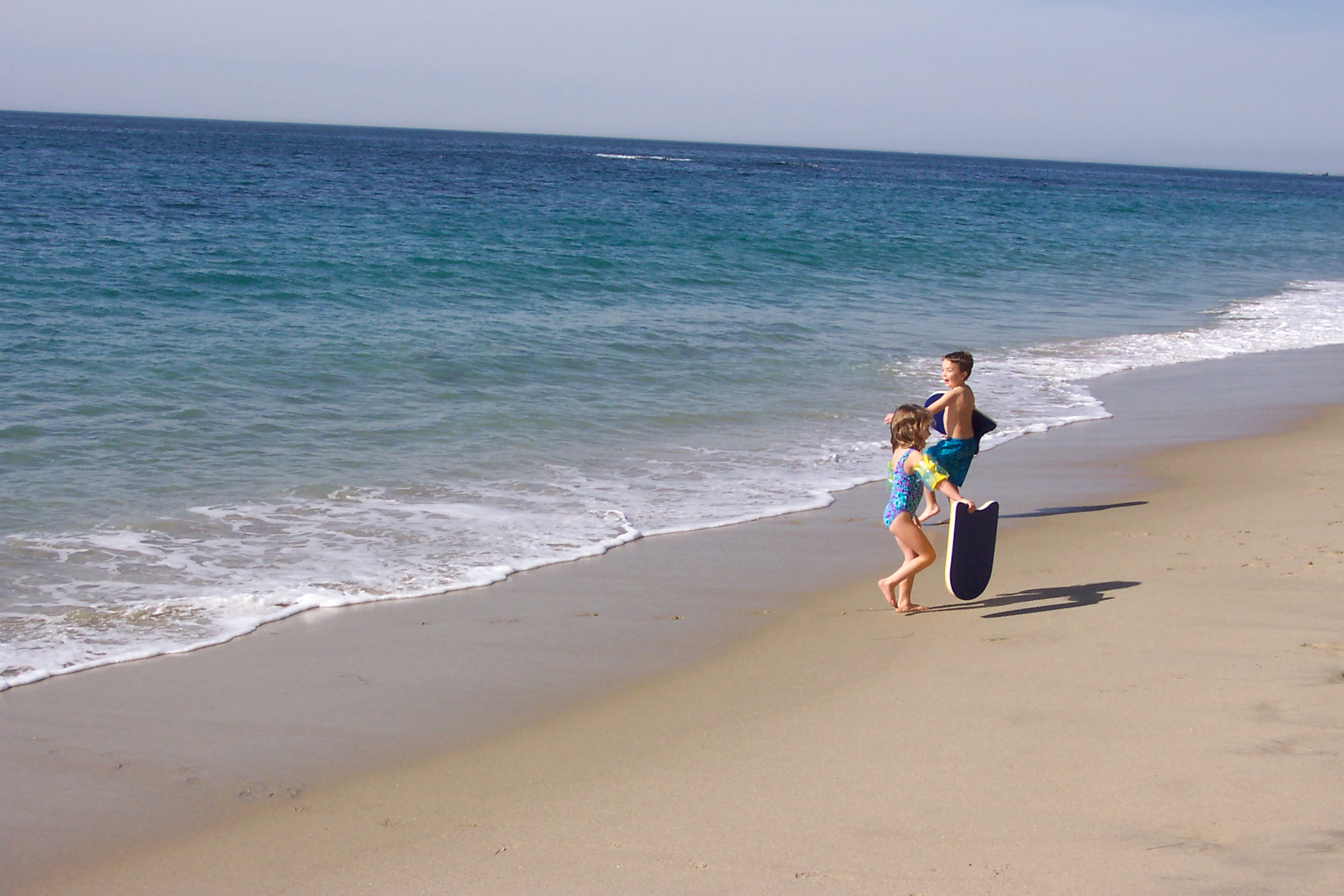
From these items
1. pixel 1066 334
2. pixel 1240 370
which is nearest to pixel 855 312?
pixel 1066 334

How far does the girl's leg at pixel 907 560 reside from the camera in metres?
5.22

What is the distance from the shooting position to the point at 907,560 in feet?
17.5

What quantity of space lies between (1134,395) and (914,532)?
7.23 metres

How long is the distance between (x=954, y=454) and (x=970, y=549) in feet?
4.54

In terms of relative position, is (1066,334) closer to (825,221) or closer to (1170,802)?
(1170,802)

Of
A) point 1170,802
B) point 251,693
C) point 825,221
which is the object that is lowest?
point 251,693

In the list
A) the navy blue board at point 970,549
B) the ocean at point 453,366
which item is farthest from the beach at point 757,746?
the ocean at point 453,366

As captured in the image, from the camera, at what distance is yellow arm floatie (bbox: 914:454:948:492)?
5.14 metres

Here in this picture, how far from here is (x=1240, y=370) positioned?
12922 millimetres

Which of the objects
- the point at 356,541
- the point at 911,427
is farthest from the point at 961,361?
the point at 356,541

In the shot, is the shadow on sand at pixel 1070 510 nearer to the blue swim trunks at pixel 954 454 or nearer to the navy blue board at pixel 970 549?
the blue swim trunks at pixel 954 454

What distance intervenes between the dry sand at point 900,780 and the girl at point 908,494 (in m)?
0.16

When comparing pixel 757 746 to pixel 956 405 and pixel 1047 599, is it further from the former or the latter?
pixel 956 405

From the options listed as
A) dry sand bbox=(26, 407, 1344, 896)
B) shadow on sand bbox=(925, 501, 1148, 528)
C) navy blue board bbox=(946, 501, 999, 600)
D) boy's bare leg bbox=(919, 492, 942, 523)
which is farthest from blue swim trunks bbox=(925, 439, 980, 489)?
dry sand bbox=(26, 407, 1344, 896)
